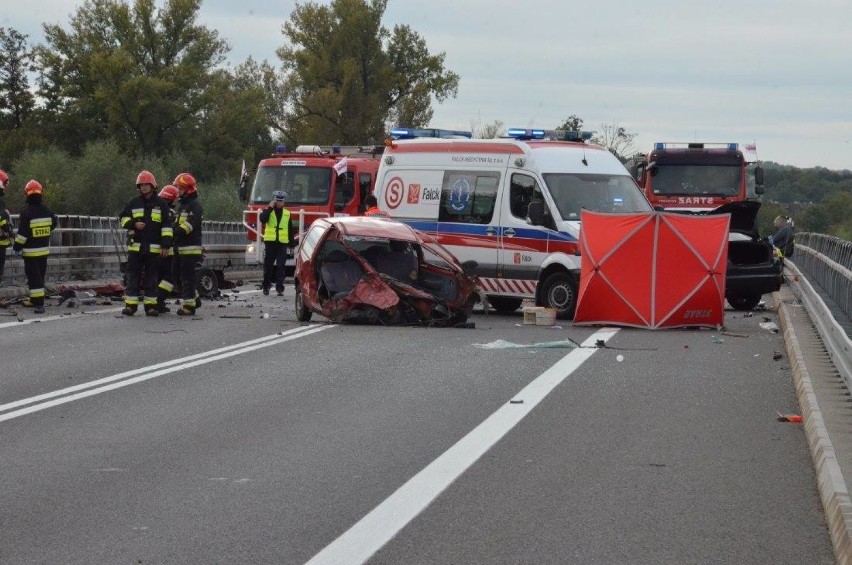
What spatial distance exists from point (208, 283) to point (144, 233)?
4.86 metres

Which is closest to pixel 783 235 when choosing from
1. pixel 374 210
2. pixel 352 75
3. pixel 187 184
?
pixel 374 210

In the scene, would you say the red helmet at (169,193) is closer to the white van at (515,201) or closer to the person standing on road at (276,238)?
the white van at (515,201)

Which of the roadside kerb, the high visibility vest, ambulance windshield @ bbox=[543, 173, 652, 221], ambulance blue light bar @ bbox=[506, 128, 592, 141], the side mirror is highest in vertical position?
ambulance blue light bar @ bbox=[506, 128, 592, 141]

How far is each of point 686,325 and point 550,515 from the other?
12.0 meters

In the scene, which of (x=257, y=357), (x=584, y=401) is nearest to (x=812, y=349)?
(x=584, y=401)

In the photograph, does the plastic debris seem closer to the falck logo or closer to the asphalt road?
the asphalt road

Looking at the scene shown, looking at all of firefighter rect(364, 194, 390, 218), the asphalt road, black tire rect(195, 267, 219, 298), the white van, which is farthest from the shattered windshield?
the asphalt road

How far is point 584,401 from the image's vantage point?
1137 centimetres

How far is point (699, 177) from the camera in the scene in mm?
32281

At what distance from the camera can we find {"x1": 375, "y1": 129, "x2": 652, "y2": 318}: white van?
20.1m

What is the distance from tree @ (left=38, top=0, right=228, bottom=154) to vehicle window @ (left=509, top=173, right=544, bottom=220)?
184ft

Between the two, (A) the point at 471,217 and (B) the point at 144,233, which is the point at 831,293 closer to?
(A) the point at 471,217

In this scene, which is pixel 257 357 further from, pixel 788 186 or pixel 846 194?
pixel 788 186

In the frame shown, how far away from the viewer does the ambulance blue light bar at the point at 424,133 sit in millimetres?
23438
